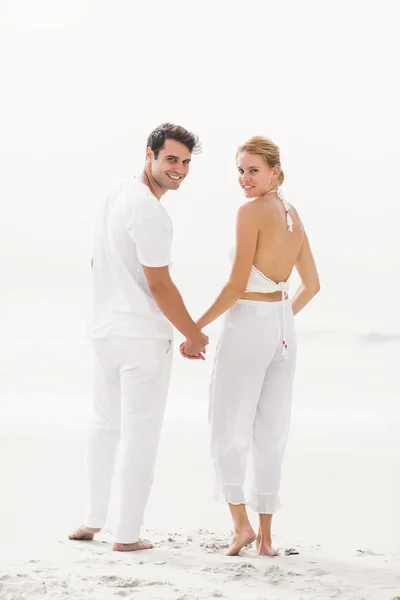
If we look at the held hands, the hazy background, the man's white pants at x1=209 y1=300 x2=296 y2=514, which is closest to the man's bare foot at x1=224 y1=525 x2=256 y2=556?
the man's white pants at x1=209 y1=300 x2=296 y2=514

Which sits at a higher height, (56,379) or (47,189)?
(47,189)

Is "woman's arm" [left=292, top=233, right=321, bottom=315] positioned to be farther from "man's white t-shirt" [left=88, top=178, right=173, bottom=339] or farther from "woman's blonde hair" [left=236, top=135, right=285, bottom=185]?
"man's white t-shirt" [left=88, top=178, right=173, bottom=339]

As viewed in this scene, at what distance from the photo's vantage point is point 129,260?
11.4ft

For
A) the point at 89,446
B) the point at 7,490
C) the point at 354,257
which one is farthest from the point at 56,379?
the point at 354,257

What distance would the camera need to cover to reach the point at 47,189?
19.1m

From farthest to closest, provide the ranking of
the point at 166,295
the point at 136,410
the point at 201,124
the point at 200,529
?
the point at 201,124 → the point at 200,529 → the point at 136,410 → the point at 166,295

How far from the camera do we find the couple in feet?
11.3

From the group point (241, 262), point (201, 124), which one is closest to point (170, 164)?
point (241, 262)

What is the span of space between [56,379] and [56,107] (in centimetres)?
968

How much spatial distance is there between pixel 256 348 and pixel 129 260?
60 centimetres

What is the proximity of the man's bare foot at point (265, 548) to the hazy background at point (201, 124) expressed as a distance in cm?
1231

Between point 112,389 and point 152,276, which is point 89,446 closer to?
point 112,389

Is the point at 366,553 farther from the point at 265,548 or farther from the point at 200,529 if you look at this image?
the point at 200,529

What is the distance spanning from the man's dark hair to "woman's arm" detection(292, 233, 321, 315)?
0.62 metres
